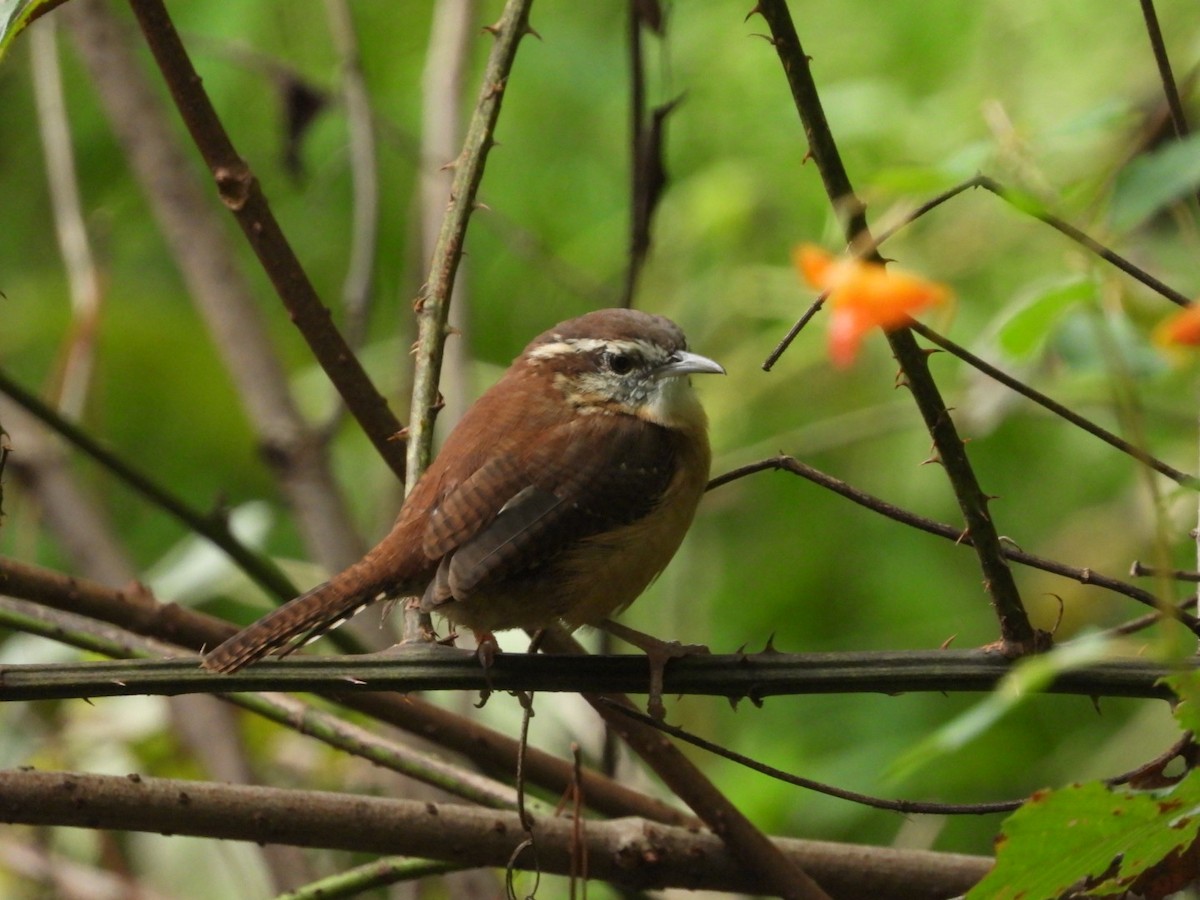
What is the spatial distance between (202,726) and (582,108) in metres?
2.68

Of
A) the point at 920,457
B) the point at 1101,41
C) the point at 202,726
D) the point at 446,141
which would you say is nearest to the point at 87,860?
the point at 202,726

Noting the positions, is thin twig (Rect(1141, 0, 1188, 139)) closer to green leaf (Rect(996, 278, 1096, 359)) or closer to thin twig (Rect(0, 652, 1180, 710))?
green leaf (Rect(996, 278, 1096, 359))

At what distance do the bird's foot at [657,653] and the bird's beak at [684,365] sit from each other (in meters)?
0.64

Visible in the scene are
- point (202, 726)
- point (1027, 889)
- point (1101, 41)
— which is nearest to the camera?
point (1027, 889)

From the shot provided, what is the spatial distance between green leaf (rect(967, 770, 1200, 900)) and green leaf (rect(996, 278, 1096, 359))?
506 mm

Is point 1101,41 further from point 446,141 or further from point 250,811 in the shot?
point 250,811

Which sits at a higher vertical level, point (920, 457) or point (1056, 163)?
point (1056, 163)

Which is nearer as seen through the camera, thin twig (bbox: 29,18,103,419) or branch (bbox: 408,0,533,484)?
branch (bbox: 408,0,533,484)

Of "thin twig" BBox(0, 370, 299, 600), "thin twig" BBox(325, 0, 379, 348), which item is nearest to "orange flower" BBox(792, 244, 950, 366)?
"thin twig" BBox(0, 370, 299, 600)

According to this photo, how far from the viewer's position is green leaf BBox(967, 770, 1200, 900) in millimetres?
1548

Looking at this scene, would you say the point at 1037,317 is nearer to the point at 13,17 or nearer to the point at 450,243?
the point at 450,243

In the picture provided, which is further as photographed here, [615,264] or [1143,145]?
[615,264]

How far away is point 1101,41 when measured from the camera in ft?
15.4

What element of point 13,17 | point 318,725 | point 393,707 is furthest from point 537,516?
point 13,17
